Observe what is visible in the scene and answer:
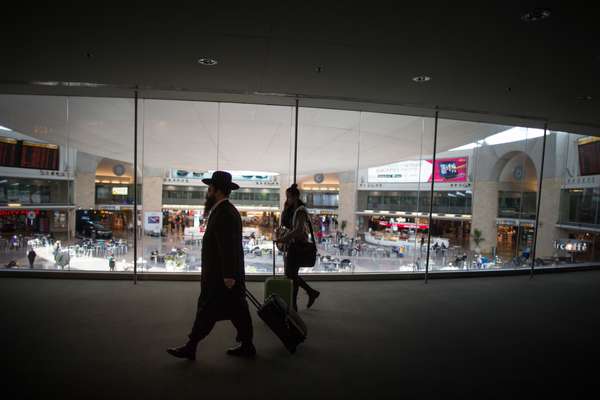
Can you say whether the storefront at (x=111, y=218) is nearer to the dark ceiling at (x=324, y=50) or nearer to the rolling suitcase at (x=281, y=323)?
the dark ceiling at (x=324, y=50)

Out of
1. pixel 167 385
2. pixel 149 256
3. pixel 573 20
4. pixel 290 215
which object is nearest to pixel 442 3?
Answer: pixel 573 20

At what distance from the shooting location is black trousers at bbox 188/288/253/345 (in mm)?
2658

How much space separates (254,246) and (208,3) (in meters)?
4.46

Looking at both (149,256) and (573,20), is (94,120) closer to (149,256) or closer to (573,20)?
(149,256)

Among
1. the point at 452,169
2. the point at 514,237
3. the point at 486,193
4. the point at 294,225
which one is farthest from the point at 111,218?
the point at 486,193

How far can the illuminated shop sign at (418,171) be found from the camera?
26.4 feet

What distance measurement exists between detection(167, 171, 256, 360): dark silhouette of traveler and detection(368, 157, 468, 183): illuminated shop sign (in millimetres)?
6365

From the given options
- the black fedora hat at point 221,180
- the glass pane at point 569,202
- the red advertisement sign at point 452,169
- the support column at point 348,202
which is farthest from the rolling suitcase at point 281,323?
the glass pane at point 569,202

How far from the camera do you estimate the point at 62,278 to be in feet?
17.6

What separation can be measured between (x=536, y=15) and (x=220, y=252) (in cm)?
326

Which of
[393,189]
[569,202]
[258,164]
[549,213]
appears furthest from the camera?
[393,189]

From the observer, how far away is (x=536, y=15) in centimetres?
266

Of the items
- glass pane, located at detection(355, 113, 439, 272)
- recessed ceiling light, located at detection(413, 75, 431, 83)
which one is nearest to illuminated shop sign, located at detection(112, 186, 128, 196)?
glass pane, located at detection(355, 113, 439, 272)

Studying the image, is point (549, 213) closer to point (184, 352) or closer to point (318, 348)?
point (318, 348)
